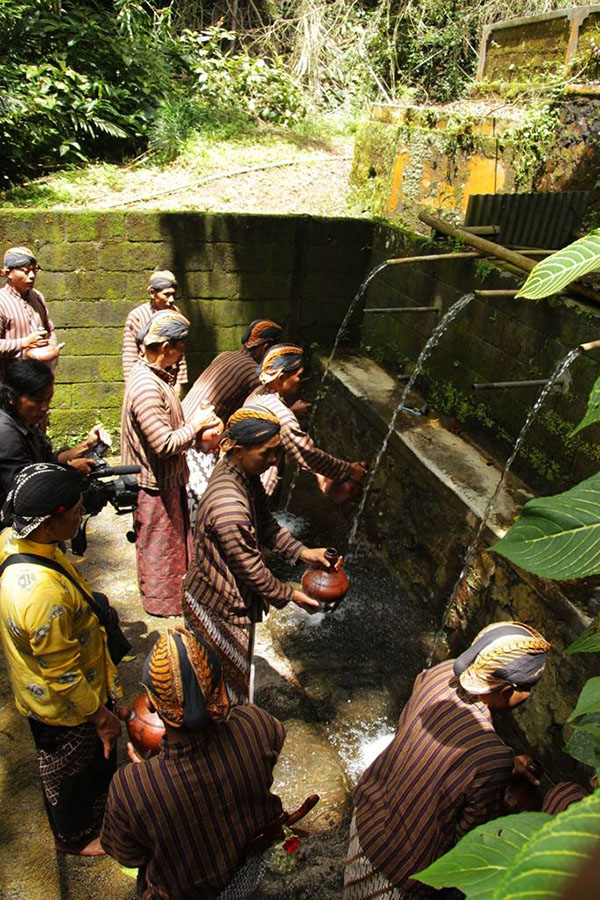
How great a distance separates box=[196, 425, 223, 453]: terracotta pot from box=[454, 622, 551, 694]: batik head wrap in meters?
2.38

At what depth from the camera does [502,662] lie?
7.23 feet

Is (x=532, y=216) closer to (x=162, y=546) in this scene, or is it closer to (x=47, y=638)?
(x=162, y=546)

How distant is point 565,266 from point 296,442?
3.40m

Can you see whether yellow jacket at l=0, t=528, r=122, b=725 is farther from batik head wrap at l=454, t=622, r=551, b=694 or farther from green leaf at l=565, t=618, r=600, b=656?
green leaf at l=565, t=618, r=600, b=656

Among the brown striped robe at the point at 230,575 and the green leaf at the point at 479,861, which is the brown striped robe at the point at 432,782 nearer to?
the brown striped robe at the point at 230,575

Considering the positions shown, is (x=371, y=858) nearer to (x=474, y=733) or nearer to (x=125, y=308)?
(x=474, y=733)

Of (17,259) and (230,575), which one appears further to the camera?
(17,259)

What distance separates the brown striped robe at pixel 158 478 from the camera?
4.04 m

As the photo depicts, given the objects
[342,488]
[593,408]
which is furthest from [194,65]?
[593,408]

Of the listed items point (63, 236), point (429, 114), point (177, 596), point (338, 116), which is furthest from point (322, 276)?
point (338, 116)

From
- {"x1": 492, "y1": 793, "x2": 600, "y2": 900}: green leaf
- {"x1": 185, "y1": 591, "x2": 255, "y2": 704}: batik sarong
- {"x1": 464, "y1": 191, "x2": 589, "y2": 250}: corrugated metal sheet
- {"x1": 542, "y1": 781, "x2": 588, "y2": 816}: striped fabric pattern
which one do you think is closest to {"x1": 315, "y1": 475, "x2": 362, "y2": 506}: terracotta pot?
{"x1": 185, "y1": 591, "x2": 255, "y2": 704}: batik sarong

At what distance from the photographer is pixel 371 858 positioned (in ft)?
7.74

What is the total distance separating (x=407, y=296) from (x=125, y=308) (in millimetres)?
2516

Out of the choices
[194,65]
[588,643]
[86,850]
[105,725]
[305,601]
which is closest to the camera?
[588,643]
